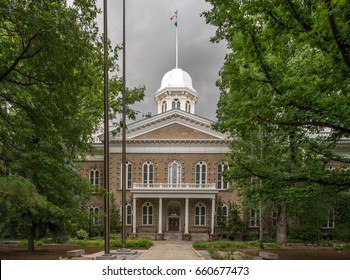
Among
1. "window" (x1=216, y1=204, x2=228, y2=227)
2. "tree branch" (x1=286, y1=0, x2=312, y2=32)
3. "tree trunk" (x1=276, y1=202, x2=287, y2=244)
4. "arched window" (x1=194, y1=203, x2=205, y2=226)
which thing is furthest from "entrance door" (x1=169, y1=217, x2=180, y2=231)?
"tree branch" (x1=286, y1=0, x2=312, y2=32)

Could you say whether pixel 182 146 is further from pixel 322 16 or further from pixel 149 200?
pixel 322 16

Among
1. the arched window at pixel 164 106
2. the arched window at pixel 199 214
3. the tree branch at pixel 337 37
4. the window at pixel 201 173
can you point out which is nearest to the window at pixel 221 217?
the arched window at pixel 199 214

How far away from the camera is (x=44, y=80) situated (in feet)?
37.1

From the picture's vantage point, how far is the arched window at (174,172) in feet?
139

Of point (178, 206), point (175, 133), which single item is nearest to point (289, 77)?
point (175, 133)

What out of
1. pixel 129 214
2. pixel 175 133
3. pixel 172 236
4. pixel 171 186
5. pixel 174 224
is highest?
pixel 175 133

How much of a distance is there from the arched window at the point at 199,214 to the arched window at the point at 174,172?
355 centimetres

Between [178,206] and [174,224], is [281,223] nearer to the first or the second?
[178,206]

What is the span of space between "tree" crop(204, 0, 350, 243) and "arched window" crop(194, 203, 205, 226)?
2488 centimetres

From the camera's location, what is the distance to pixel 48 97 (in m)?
11.9

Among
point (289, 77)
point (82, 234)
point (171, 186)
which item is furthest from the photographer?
point (171, 186)

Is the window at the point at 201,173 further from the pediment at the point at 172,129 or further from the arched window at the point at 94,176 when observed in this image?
the arched window at the point at 94,176

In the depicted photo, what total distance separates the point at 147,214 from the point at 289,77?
1231 inches

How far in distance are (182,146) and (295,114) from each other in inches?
1148
